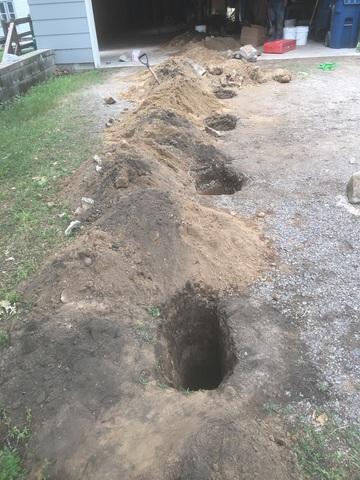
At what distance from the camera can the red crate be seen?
12.1m

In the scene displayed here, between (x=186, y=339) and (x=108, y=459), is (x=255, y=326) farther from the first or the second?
(x=108, y=459)

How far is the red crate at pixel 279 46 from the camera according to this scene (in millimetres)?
12070

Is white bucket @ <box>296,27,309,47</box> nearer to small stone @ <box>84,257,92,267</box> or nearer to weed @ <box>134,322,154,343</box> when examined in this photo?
small stone @ <box>84,257,92,267</box>

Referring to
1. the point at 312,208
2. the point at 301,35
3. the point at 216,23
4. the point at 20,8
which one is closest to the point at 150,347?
the point at 312,208

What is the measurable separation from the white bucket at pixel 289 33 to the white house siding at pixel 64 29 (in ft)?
19.8

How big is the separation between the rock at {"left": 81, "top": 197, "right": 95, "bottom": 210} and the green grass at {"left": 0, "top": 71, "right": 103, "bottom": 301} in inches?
9.5

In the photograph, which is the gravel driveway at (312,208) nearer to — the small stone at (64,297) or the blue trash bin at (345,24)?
the small stone at (64,297)

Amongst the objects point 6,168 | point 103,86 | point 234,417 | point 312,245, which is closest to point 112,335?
point 234,417

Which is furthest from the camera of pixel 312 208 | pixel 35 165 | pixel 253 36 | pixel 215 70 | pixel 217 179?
pixel 253 36

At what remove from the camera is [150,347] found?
9.63ft

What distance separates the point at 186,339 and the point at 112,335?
81cm

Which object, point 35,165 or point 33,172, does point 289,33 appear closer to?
point 35,165

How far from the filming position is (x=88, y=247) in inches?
140

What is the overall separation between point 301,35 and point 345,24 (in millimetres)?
1417
